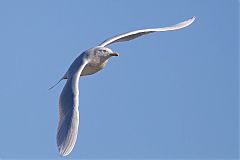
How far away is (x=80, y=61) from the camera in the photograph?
12367 millimetres

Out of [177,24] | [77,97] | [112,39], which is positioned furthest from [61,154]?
[177,24]

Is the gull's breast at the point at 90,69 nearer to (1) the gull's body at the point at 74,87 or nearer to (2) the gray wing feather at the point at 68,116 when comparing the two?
(1) the gull's body at the point at 74,87

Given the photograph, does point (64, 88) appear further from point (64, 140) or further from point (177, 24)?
point (177, 24)

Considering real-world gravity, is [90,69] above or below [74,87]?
above

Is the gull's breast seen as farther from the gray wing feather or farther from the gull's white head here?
the gray wing feather

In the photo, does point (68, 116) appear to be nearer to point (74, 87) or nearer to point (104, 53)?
point (74, 87)

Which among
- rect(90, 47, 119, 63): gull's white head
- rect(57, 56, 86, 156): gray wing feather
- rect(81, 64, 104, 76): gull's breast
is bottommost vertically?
rect(57, 56, 86, 156): gray wing feather

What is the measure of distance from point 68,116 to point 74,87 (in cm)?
63

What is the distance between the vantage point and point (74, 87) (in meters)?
11.5

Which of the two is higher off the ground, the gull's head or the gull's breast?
the gull's head

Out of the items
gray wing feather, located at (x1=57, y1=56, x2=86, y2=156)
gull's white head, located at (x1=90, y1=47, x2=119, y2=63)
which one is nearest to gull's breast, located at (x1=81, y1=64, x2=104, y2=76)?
gull's white head, located at (x1=90, y1=47, x2=119, y2=63)

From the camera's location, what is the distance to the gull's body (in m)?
10.6

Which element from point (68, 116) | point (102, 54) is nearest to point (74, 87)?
point (68, 116)

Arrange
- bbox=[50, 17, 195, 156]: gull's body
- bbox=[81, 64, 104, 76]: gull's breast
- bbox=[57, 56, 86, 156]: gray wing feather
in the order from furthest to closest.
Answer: bbox=[81, 64, 104, 76]: gull's breast
bbox=[50, 17, 195, 156]: gull's body
bbox=[57, 56, 86, 156]: gray wing feather
